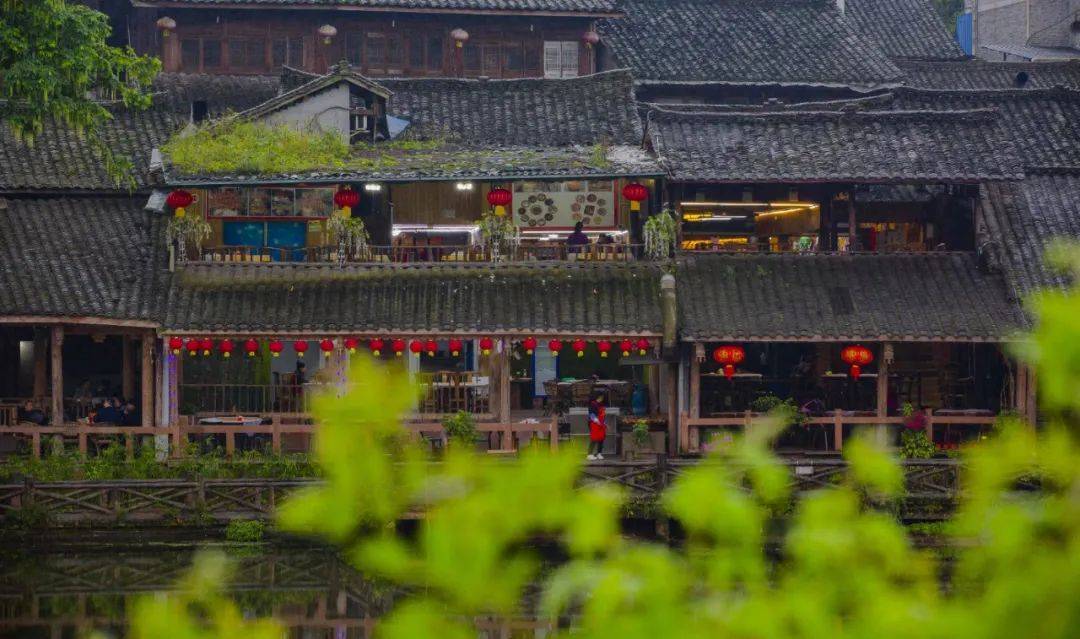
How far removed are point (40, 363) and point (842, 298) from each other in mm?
15328

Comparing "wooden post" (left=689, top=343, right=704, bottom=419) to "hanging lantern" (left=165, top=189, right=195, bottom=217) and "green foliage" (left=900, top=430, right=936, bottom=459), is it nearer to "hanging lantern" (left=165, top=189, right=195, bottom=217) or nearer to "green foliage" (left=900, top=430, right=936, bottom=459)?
"green foliage" (left=900, top=430, right=936, bottom=459)

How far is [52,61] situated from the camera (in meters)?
29.5

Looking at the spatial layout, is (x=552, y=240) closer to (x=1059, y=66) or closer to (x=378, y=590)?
(x=378, y=590)

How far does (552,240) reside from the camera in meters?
34.2

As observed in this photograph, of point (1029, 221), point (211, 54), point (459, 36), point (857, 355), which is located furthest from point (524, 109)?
point (1029, 221)

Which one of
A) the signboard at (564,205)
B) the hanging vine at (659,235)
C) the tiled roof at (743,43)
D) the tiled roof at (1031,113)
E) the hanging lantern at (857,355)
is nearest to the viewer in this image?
the hanging lantern at (857,355)

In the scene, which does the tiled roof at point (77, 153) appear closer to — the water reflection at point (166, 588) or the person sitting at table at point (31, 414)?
the person sitting at table at point (31, 414)

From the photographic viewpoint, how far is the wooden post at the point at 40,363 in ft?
110

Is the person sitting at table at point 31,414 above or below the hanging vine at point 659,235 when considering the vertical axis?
below

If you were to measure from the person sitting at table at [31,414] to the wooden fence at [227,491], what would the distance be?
11.3ft

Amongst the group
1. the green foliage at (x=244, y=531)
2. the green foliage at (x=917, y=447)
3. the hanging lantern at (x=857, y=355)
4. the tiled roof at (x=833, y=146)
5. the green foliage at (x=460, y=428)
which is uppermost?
the tiled roof at (x=833, y=146)

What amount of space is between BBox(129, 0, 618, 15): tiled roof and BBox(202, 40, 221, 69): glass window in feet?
3.62

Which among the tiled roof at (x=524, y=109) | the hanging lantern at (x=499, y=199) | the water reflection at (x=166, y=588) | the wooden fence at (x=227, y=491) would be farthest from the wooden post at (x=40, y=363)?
the hanging lantern at (x=499, y=199)

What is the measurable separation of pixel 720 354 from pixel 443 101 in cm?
907
